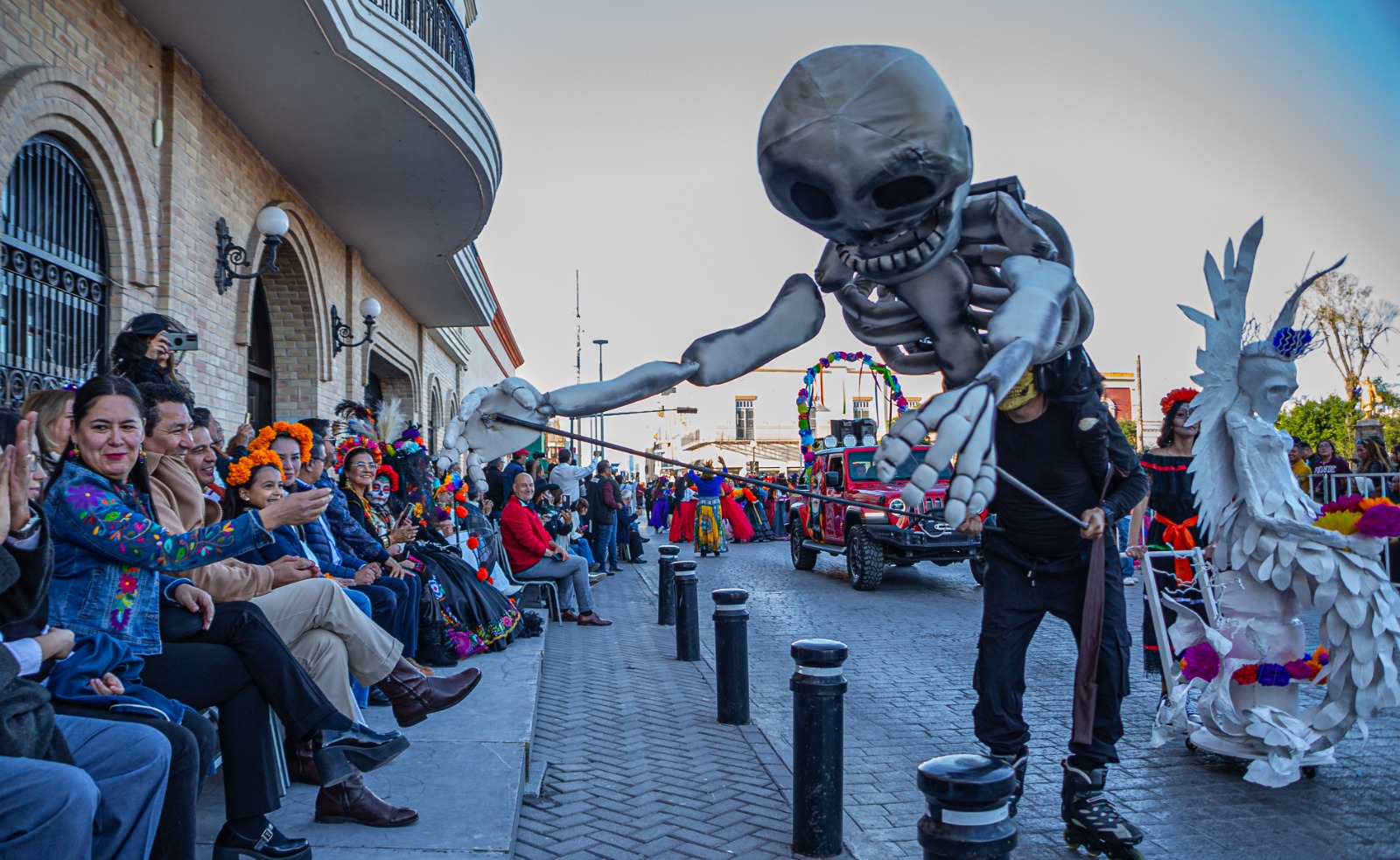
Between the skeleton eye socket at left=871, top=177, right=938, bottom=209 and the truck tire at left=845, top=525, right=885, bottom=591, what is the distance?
10.6 metres

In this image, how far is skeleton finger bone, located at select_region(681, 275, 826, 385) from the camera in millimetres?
3203

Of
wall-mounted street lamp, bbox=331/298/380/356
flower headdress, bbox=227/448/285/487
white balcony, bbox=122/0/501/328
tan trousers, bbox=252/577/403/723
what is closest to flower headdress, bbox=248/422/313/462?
flower headdress, bbox=227/448/285/487

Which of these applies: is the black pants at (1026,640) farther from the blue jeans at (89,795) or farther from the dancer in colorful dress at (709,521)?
the dancer in colorful dress at (709,521)

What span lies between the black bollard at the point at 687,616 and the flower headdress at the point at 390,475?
254 centimetres

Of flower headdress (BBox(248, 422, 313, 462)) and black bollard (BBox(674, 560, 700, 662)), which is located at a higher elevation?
flower headdress (BBox(248, 422, 313, 462))

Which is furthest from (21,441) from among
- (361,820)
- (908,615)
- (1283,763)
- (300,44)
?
(908,615)

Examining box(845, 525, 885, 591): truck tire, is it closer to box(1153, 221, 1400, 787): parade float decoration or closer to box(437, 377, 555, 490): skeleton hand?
box(1153, 221, 1400, 787): parade float decoration

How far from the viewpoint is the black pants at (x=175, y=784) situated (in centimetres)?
285

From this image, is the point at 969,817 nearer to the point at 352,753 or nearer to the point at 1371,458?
the point at 352,753

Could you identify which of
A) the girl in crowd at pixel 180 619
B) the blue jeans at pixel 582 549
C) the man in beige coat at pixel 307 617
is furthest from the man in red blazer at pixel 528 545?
the girl in crowd at pixel 180 619

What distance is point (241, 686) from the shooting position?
3428 mm

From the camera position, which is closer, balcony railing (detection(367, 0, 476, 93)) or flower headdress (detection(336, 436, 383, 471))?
flower headdress (detection(336, 436, 383, 471))

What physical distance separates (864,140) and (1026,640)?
2.32 m

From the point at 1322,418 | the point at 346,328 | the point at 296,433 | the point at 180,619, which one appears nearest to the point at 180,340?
the point at 296,433
